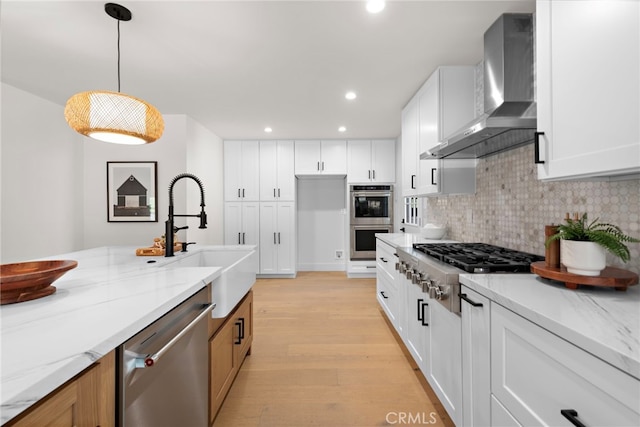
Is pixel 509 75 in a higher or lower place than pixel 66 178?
higher

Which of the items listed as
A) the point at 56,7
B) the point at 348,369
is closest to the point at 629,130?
the point at 348,369

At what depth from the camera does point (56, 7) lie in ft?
5.40

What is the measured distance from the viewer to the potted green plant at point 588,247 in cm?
95

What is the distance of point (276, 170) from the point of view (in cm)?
470

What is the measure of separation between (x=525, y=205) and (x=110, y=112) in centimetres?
262

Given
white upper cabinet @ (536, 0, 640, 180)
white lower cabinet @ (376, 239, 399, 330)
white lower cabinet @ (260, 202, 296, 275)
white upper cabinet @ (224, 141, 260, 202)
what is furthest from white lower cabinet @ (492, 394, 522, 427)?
white upper cabinet @ (224, 141, 260, 202)

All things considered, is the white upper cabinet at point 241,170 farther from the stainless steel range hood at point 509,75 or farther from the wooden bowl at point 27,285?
the wooden bowl at point 27,285

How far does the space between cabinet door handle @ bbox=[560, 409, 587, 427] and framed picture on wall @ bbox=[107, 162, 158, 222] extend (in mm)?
4107

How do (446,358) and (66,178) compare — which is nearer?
(446,358)

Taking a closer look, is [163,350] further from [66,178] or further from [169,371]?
[66,178]

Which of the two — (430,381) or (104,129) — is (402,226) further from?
(104,129)

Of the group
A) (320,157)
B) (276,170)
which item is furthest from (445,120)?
(276,170)

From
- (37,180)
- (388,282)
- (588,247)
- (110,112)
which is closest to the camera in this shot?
(588,247)

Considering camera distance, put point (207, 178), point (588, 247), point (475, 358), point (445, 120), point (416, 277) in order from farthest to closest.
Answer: point (207, 178), point (445, 120), point (416, 277), point (475, 358), point (588, 247)
